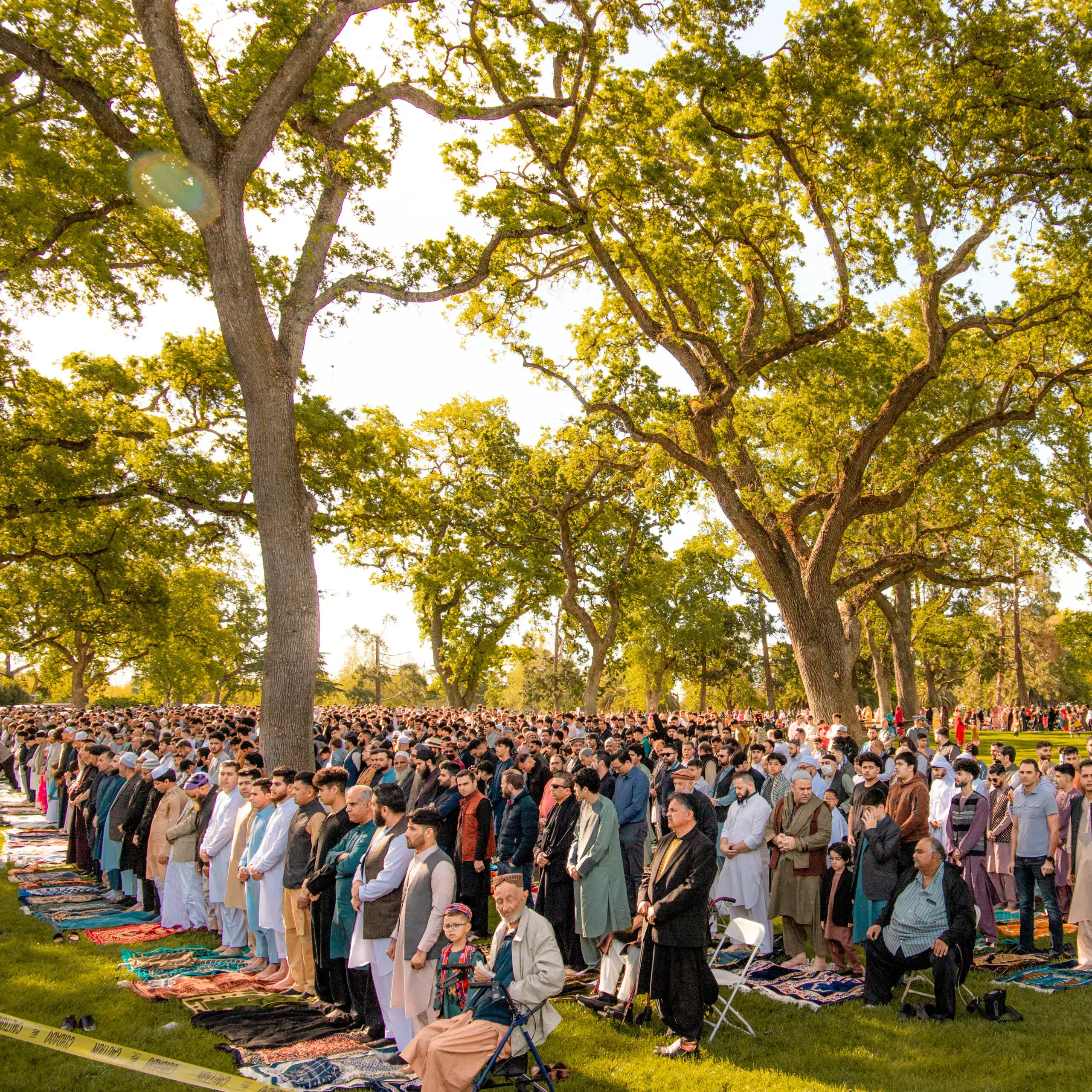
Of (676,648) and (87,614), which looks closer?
(87,614)

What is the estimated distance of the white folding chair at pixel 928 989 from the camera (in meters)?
6.69

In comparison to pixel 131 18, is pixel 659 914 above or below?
below

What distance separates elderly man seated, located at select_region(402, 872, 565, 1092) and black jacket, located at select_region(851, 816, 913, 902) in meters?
3.28

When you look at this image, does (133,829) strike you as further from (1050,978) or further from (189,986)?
(1050,978)

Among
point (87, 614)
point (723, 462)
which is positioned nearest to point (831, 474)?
point (723, 462)

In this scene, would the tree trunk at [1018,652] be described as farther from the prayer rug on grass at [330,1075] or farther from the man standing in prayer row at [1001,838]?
the prayer rug on grass at [330,1075]

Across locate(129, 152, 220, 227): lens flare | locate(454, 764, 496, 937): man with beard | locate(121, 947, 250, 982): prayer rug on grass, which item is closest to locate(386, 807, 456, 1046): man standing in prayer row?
locate(121, 947, 250, 982): prayer rug on grass

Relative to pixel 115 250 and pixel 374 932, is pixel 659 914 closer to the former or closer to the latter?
pixel 374 932

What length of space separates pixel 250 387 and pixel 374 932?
23.8 ft


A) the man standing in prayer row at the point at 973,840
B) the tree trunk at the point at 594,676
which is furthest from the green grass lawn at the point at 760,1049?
the tree trunk at the point at 594,676

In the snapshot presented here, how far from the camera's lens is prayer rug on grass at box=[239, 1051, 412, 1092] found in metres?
5.45

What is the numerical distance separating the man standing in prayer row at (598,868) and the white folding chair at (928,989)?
224 cm

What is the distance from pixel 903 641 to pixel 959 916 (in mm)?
25514

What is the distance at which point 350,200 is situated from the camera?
1279cm
